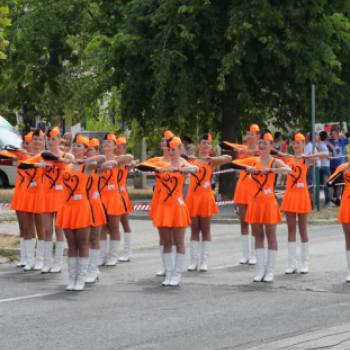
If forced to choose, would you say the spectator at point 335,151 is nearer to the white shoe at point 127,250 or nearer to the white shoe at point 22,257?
the white shoe at point 127,250

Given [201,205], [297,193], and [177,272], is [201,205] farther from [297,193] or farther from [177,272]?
[177,272]

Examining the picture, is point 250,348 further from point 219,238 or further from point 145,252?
point 219,238

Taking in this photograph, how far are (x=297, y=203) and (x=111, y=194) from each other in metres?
2.92

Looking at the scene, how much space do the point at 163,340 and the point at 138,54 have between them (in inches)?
588

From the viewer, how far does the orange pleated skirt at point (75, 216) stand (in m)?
10.1

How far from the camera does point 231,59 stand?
19.8 meters

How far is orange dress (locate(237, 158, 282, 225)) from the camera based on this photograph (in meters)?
10.6

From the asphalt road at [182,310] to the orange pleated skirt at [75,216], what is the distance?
84 cm

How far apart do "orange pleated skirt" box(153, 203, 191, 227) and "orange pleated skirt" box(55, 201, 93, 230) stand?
2.96 ft

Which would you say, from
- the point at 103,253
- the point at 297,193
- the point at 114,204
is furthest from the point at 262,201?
the point at 103,253

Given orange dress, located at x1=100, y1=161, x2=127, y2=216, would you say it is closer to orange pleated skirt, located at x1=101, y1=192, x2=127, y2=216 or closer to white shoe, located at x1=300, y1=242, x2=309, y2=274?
orange pleated skirt, located at x1=101, y1=192, x2=127, y2=216

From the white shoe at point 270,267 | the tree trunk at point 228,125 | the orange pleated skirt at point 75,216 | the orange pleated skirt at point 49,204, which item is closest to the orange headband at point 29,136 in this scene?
the orange pleated skirt at point 49,204

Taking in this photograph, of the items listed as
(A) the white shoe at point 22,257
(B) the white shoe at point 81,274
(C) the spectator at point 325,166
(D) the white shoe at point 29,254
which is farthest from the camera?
(C) the spectator at point 325,166

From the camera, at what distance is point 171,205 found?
411 inches
